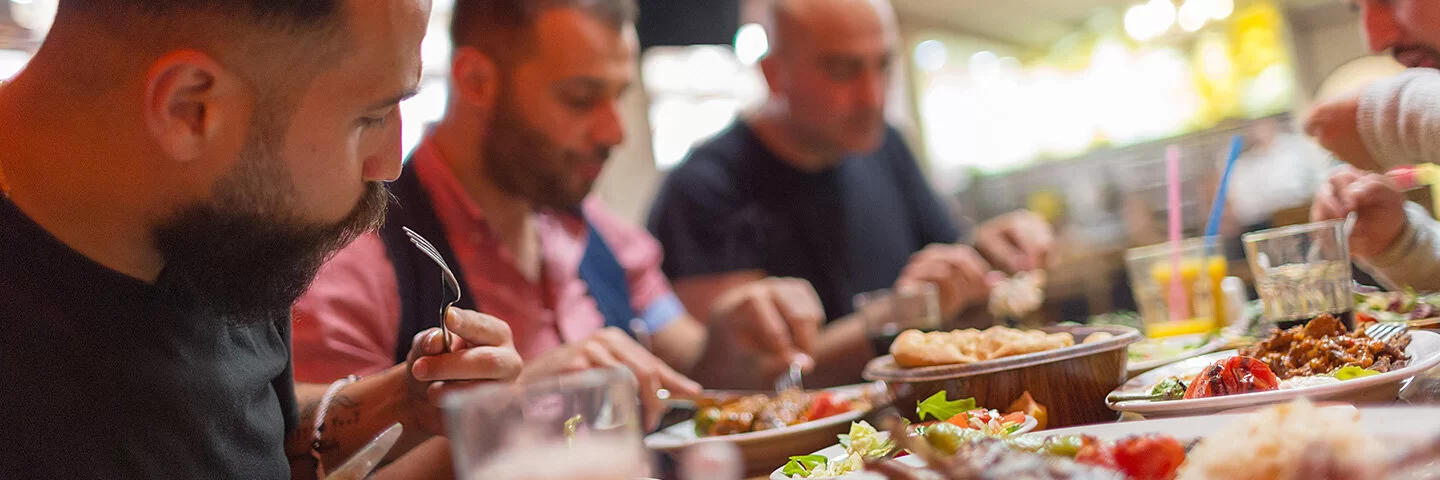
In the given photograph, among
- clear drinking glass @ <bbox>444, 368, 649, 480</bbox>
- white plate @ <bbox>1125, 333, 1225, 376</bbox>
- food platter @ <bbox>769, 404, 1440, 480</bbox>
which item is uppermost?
clear drinking glass @ <bbox>444, 368, 649, 480</bbox>

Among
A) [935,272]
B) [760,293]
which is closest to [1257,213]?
[935,272]

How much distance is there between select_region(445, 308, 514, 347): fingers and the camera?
47.8 inches

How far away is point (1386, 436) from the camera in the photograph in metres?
0.70

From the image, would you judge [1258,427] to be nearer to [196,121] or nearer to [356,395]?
[196,121]

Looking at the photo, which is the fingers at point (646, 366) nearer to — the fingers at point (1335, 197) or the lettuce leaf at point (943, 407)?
the lettuce leaf at point (943, 407)

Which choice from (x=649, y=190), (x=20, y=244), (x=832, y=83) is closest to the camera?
(x=20, y=244)

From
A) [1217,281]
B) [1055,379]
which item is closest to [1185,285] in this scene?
[1217,281]

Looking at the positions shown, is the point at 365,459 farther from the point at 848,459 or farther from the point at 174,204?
the point at 848,459

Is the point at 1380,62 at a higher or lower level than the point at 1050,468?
higher

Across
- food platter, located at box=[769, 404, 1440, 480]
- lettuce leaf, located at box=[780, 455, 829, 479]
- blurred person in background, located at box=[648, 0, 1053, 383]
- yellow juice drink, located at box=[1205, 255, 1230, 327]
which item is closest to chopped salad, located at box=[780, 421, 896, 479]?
lettuce leaf, located at box=[780, 455, 829, 479]

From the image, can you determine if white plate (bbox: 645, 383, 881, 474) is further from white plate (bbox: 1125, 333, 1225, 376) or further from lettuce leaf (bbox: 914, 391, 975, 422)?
white plate (bbox: 1125, 333, 1225, 376)

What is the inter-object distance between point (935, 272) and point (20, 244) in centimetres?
200

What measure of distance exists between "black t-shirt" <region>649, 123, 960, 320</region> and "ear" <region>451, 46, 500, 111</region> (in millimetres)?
996

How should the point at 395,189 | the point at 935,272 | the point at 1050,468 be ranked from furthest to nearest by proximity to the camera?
the point at 935,272
the point at 395,189
the point at 1050,468
